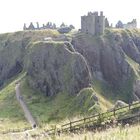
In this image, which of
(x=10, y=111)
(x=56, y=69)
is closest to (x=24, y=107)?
(x=10, y=111)

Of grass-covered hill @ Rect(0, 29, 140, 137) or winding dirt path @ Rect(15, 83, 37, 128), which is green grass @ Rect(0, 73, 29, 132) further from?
winding dirt path @ Rect(15, 83, 37, 128)

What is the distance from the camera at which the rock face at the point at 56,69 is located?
175512 mm

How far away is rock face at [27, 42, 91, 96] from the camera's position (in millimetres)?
175512

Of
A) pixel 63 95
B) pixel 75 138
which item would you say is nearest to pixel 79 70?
pixel 63 95

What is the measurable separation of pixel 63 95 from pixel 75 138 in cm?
15931

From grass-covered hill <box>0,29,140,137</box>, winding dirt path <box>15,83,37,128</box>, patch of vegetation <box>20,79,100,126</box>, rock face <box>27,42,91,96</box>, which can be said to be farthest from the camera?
rock face <box>27,42,91,96</box>

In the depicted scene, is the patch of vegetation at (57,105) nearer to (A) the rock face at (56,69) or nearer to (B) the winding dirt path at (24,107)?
(B) the winding dirt path at (24,107)

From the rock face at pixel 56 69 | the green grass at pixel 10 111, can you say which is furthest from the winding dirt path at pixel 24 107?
the rock face at pixel 56 69

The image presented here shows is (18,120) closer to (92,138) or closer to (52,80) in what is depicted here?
(52,80)

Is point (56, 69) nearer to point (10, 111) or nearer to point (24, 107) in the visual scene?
point (24, 107)

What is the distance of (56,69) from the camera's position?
183m

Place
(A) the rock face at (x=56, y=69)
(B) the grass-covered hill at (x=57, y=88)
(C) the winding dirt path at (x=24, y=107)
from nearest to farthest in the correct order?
(C) the winding dirt path at (x=24, y=107)
(B) the grass-covered hill at (x=57, y=88)
(A) the rock face at (x=56, y=69)

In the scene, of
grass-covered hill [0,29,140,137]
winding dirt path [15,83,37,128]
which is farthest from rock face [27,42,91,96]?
winding dirt path [15,83,37,128]

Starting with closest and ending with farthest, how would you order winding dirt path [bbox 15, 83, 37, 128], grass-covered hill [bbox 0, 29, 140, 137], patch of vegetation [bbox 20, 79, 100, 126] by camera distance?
winding dirt path [bbox 15, 83, 37, 128], patch of vegetation [bbox 20, 79, 100, 126], grass-covered hill [bbox 0, 29, 140, 137]
